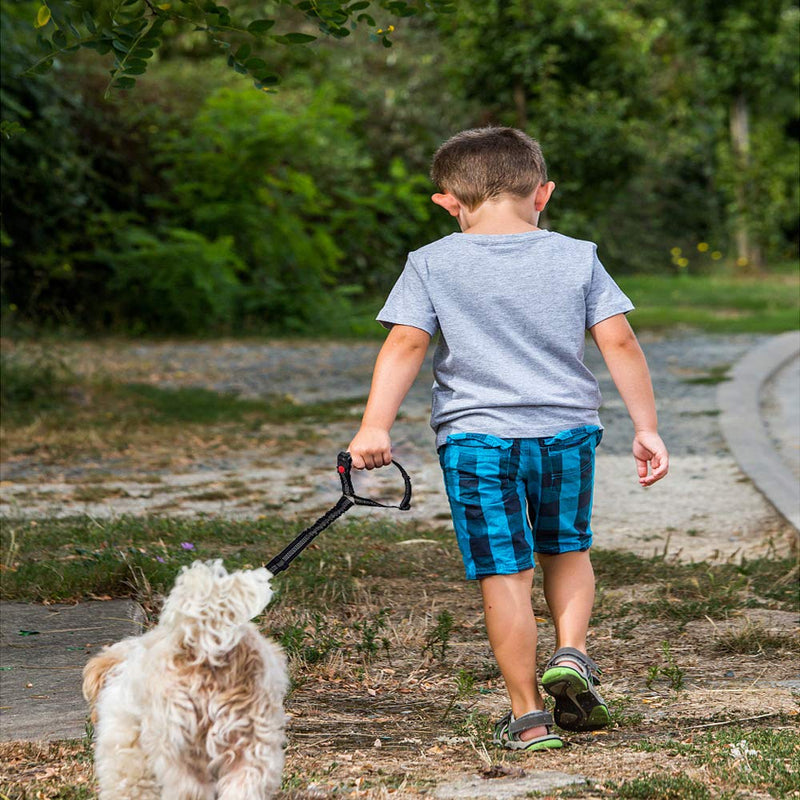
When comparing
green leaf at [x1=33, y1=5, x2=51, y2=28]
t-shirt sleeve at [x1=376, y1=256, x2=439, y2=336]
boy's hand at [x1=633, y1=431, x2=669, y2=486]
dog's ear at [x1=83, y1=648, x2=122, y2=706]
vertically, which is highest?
green leaf at [x1=33, y1=5, x2=51, y2=28]

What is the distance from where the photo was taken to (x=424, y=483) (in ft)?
23.3

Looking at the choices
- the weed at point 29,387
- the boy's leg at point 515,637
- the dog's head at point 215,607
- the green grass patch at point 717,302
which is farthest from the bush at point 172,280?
the dog's head at point 215,607

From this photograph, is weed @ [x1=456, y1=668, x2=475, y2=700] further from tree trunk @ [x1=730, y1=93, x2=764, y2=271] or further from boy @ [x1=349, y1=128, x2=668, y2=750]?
tree trunk @ [x1=730, y1=93, x2=764, y2=271]

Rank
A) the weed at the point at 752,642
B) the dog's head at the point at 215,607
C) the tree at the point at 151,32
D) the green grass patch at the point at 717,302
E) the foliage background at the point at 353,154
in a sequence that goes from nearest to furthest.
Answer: the dog's head at the point at 215,607 < the weed at the point at 752,642 < the tree at the point at 151,32 < the foliage background at the point at 353,154 < the green grass patch at the point at 717,302

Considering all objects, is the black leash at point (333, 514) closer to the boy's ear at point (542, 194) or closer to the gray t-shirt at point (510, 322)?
the gray t-shirt at point (510, 322)

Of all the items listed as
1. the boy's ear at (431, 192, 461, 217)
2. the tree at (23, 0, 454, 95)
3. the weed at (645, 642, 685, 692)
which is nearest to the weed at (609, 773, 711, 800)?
the weed at (645, 642, 685, 692)

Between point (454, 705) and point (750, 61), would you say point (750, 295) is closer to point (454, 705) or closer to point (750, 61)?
point (750, 61)

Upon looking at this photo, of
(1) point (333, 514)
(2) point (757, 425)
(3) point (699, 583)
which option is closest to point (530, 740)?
(1) point (333, 514)

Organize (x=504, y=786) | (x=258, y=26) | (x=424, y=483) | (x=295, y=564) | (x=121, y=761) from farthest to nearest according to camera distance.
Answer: (x=424, y=483)
(x=295, y=564)
(x=258, y=26)
(x=504, y=786)
(x=121, y=761)

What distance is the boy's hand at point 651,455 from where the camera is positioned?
3225mm

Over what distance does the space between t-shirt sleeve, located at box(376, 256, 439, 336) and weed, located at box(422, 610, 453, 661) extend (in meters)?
1.11

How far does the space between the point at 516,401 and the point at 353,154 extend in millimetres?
14333

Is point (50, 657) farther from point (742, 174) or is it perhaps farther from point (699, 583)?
point (742, 174)

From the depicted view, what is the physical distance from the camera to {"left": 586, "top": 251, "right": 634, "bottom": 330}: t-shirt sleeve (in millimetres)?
3277
